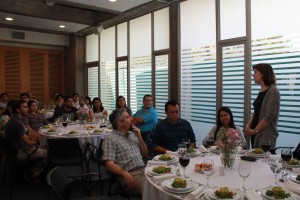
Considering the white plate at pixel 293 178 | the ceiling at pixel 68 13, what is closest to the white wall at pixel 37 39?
the ceiling at pixel 68 13

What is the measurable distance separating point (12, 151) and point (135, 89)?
437 centimetres

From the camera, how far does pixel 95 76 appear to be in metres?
10.1

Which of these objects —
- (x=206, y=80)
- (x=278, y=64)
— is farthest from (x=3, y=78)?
(x=278, y=64)

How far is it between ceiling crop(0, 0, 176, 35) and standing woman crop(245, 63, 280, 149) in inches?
138

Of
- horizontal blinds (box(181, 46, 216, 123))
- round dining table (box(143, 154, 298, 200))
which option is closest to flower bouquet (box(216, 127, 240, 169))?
round dining table (box(143, 154, 298, 200))

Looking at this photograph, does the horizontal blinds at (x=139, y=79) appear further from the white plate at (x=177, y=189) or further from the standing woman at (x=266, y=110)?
the white plate at (x=177, y=189)

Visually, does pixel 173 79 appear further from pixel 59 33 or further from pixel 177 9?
pixel 59 33

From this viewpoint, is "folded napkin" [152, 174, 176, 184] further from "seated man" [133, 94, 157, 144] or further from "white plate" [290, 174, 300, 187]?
"seated man" [133, 94, 157, 144]

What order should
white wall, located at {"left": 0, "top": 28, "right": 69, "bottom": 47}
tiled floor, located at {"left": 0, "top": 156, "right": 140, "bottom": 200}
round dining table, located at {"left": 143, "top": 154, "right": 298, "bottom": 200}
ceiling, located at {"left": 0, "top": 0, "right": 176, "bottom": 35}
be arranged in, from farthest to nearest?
white wall, located at {"left": 0, "top": 28, "right": 69, "bottom": 47} < ceiling, located at {"left": 0, "top": 0, "right": 176, "bottom": 35} < tiled floor, located at {"left": 0, "top": 156, "right": 140, "bottom": 200} < round dining table, located at {"left": 143, "top": 154, "right": 298, "bottom": 200}

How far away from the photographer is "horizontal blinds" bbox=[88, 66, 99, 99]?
10.0 metres

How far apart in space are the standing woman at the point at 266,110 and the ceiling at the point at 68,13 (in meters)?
3.49

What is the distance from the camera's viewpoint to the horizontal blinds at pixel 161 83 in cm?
691

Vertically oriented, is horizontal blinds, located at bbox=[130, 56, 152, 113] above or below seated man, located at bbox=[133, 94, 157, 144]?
above

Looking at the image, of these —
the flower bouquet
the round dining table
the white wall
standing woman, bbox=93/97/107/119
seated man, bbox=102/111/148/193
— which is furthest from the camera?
the white wall
